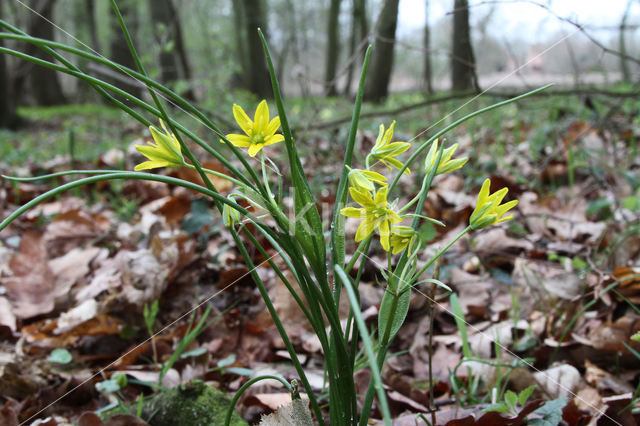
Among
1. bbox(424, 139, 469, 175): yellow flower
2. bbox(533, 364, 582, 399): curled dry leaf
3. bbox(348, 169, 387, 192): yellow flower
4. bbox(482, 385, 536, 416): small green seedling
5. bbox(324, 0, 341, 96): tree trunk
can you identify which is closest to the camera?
bbox(348, 169, 387, 192): yellow flower

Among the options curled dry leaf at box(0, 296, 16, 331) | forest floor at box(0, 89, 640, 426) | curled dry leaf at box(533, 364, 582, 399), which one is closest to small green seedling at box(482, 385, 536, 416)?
forest floor at box(0, 89, 640, 426)

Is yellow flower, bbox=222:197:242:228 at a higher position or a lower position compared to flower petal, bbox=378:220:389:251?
higher

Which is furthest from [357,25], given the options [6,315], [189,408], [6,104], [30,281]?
[189,408]

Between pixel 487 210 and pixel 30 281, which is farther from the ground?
pixel 487 210

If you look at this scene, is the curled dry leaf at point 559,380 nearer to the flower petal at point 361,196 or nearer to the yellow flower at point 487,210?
the yellow flower at point 487,210

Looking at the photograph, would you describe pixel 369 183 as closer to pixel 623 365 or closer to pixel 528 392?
pixel 528 392

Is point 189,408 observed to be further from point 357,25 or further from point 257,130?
point 357,25

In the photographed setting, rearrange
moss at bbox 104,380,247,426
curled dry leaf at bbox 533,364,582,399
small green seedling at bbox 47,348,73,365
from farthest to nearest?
small green seedling at bbox 47,348,73,365 → curled dry leaf at bbox 533,364,582,399 → moss at bbox 104,380,247,426

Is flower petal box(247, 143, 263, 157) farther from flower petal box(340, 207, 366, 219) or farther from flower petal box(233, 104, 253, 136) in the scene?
flower petal box(340, 207, 366, 219)
